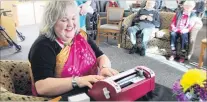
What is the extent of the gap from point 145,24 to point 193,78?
2839 millimetres

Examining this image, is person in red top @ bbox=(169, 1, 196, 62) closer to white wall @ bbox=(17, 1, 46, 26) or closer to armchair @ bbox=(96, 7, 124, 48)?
armchair @ bbox=(96, 7, 124, 48)

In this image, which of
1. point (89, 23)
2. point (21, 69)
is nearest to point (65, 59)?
point (21, 69)

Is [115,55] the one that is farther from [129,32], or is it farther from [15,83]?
[15,83]

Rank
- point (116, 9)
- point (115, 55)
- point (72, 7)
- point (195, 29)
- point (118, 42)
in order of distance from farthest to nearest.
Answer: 1. point (116, 9)
2. point (118, 42)
3. point (115, 55)
4. point (195, 29)
5. point (72, 7)

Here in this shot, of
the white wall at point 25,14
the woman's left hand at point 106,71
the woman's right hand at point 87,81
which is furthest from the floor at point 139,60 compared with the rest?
the white wall at point 25,14

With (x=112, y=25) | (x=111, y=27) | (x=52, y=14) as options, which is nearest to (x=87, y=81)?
(x=52, y=14)

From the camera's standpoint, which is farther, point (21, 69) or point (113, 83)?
point (21, 69)

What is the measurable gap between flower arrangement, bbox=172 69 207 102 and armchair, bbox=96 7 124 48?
3.04m

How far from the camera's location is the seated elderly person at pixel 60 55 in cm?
101

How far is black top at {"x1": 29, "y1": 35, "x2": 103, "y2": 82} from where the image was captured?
105 cm

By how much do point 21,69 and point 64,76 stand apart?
1.23 feet

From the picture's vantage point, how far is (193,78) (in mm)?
722

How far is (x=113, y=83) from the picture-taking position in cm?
77

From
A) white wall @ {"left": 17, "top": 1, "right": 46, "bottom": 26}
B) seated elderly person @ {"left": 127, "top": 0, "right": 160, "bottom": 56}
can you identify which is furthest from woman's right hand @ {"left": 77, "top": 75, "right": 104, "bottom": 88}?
white wall @ {"left": 17, "top": 1, "right": 46, "bottom": 26}
